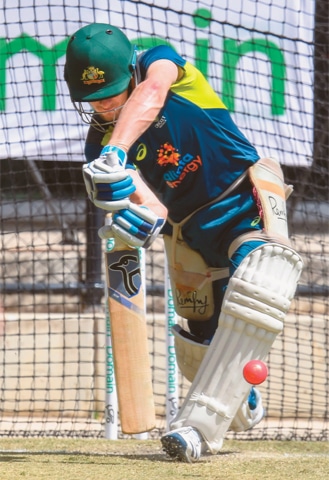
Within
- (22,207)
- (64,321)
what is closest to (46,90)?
(64,321)

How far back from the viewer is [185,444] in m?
3.98

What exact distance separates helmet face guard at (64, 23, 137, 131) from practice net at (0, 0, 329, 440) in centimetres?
236

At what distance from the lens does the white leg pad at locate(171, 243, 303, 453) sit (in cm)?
402

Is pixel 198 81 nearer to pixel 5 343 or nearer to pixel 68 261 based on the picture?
pixel 5 343

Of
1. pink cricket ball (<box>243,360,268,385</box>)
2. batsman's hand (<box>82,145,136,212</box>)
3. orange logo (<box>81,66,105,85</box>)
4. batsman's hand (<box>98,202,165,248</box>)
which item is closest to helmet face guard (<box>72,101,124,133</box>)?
orange logo (<box>81,66,105,85</box>)

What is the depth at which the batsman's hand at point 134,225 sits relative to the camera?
3.85 m

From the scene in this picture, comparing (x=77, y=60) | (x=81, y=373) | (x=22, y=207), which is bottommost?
(x=81, y=373)

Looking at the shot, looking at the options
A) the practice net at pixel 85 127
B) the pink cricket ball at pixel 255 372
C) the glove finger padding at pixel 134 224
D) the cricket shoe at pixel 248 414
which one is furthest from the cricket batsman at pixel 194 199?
the practice net at pixel 85 127

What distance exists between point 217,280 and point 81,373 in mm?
2698

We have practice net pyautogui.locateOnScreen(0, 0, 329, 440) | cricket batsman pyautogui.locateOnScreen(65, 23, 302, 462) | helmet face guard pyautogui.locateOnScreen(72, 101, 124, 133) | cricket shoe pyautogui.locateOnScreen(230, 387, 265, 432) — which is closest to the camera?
cricket batsman pyautogui.locateOnScreen(65, 23, 302, 462)

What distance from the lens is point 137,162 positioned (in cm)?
438

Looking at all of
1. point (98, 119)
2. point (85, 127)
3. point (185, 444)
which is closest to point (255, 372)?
point (185, 444)

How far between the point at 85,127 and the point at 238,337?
9.44 ft

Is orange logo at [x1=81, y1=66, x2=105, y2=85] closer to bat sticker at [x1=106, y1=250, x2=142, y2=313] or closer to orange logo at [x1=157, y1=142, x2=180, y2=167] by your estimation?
orange logo at [x1=157, y1=142, x2=180, y2=167]
